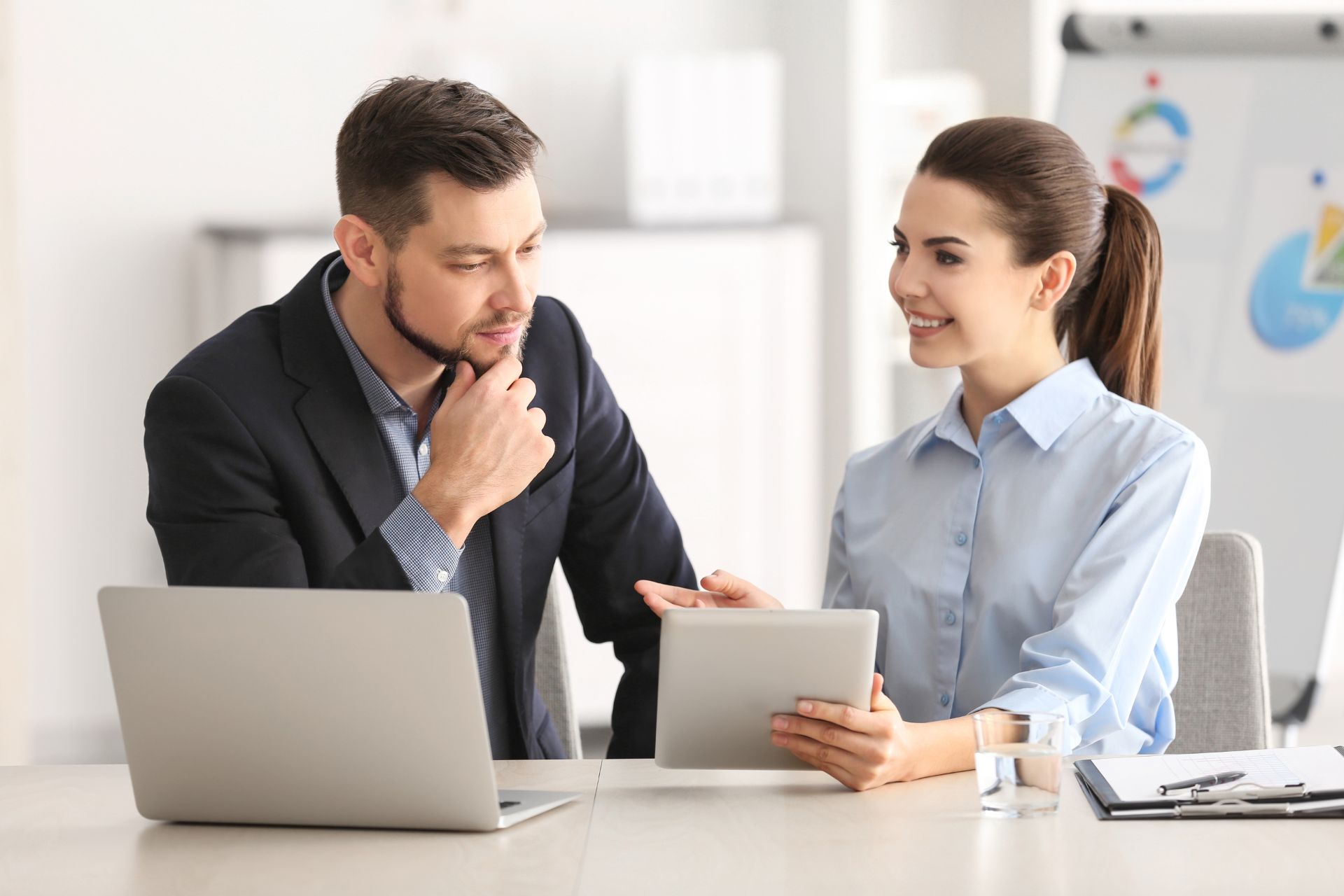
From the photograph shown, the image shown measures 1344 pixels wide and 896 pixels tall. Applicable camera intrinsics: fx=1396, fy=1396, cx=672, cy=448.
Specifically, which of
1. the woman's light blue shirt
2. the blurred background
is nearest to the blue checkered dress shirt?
the woman's light blue shirt

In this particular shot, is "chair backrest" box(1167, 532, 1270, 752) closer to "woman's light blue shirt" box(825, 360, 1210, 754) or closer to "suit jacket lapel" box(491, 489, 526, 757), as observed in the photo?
"woman's light blue shirt" box(825, 360, 1210, 754)

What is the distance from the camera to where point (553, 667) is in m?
1.82

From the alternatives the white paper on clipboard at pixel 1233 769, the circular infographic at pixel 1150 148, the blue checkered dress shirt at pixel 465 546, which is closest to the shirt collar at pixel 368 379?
the blue checkered dress shirt at pixel 465 546

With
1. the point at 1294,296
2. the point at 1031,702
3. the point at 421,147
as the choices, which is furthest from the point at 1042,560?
the point at 1294,296

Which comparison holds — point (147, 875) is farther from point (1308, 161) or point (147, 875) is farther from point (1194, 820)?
point (1308, 161)

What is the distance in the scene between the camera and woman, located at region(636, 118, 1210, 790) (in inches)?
56.8

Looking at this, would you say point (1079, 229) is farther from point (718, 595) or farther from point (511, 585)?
point (511, 585)

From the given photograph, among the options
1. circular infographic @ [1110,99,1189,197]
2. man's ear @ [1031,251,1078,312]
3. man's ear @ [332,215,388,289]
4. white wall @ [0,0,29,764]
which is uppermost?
circular infographic @ [1110,99,1189,197]

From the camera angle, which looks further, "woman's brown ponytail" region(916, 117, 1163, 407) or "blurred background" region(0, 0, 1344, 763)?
"blurred background" region(0, 0, 1344, 763)

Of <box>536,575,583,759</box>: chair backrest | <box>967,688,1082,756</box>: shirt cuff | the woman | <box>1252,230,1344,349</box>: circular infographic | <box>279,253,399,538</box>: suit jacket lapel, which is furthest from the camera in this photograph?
<box>1252,230,1344,349</box>: circular infographic

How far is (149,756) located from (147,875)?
12 centimetres

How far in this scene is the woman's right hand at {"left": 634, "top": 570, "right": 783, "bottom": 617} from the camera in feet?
4.67

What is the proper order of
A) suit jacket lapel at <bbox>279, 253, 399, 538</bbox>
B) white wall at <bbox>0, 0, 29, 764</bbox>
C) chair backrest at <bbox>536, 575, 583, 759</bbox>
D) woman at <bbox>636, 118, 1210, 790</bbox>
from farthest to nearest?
white wall at <bbox>0, 0, 29, 764</bbox> → chair backrest at <bbox>536, 575, 583, 759</bbox> → suit jacket lapel at <bbox>279, 253, 399, 538</bbox> → woman at <bbox>636, 118, 1210, 790</bbox>

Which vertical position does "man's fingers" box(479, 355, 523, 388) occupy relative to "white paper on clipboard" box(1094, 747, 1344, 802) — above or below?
above
